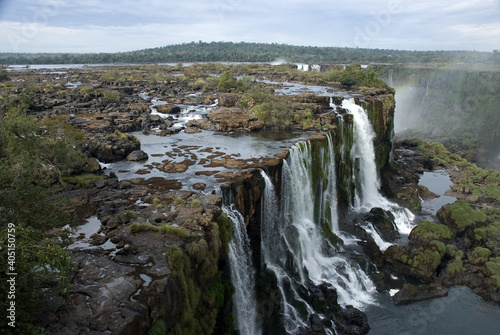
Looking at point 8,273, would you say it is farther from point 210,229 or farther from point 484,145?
point 484,145

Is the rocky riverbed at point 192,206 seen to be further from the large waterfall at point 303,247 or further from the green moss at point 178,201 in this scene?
the large waterfall at point 303,247

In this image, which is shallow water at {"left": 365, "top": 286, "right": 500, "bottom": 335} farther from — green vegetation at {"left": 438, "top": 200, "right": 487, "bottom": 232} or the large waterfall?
green vegetation at {"left": 438, "top": 200, "right": 487, "bottom": 232}

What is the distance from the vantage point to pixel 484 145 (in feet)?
191

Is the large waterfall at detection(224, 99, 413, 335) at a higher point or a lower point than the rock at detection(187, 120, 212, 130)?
lower

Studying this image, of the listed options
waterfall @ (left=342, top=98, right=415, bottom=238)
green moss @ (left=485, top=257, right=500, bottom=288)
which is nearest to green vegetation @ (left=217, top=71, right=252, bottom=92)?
waterfall @ (left=342, top=98, right=415, bottom=238)

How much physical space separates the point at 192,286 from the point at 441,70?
95.7m

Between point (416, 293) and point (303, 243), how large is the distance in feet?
23.1

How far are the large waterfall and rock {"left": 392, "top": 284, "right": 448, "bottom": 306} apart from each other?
60.0 inches

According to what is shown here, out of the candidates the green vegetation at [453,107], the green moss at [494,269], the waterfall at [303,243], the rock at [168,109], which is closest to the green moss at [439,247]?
the green moss at [494,269]

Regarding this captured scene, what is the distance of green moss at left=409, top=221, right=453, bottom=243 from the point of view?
2678cm

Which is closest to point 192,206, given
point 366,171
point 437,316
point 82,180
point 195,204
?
point 195,204

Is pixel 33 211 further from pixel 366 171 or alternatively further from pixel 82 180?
pixel 366 171

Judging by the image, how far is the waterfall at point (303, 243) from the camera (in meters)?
19.0

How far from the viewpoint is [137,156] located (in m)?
23.7
